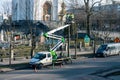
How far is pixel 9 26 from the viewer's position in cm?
6450

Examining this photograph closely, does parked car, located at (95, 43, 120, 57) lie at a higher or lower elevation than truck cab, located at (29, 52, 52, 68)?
higher

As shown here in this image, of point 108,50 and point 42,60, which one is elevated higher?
point 108,50

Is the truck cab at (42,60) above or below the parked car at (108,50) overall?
below

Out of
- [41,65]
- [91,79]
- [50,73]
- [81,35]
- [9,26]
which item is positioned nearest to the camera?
[91,79]

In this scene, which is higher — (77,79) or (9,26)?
(9,26)

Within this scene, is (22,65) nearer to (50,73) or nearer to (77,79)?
(50,73)

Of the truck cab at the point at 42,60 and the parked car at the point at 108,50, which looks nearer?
the truck cab at the point at 42,60

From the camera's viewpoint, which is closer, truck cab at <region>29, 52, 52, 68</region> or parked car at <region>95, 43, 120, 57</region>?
truck cab at <region>29, 52, 52, 68</region>

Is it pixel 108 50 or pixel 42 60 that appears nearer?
pixel 42 60

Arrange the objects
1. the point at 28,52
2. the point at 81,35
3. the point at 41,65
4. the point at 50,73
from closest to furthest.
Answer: the point at 50,73 < the point at 41,65 < the point at 28,52 < the point at 81,35

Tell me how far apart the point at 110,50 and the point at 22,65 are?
1819 centimetres

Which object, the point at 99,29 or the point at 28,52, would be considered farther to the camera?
the point at 99,29

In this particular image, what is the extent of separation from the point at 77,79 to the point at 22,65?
41.8 ft

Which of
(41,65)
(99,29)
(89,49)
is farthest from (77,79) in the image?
(99,29)
